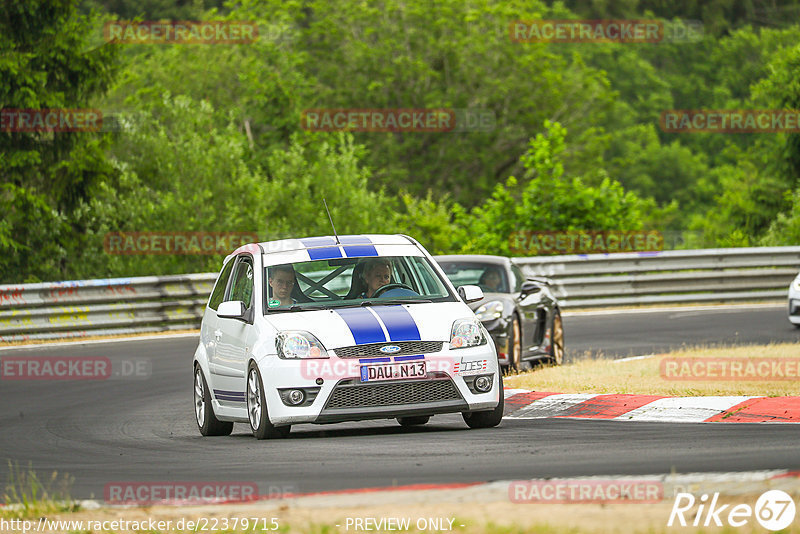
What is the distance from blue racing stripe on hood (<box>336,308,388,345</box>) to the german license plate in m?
0.18

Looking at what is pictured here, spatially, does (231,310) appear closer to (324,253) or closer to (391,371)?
(324,253)

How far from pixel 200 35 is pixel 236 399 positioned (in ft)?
180

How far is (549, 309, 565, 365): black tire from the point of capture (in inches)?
648

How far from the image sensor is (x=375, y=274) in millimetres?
10961

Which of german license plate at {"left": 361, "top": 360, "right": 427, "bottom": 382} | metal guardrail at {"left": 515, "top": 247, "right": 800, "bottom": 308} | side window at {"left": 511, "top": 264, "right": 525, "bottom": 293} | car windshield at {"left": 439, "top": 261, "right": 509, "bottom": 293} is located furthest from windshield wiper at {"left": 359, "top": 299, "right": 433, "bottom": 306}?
metal guardrail at {"left": 515, "top": 247, "right": 800, "bottom": 308}

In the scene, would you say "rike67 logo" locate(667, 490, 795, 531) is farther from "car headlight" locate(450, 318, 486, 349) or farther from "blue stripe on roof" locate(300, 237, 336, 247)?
"blue stripe on roof" locate(300, 237, 336, 247)

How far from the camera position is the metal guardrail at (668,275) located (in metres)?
26.1

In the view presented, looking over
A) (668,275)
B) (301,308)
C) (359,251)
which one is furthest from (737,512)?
(668,275)

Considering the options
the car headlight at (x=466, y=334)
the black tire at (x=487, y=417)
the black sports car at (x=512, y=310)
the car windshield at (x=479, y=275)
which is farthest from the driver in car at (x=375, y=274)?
the car windshield at (x=479, y=275)

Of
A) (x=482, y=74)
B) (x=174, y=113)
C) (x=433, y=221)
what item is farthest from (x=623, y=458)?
(x=482, y=74)

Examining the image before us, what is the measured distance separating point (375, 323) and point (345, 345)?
1.00 feet

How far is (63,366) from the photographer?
18.2 meters

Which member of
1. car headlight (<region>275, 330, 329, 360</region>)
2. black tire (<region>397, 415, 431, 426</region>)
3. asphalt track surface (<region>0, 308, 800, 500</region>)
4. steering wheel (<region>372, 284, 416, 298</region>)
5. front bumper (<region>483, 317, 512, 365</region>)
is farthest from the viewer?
front bumper (<region>483, 317, 512, 365</region>)

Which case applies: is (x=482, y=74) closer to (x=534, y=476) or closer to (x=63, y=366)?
(x=63, y=366)
